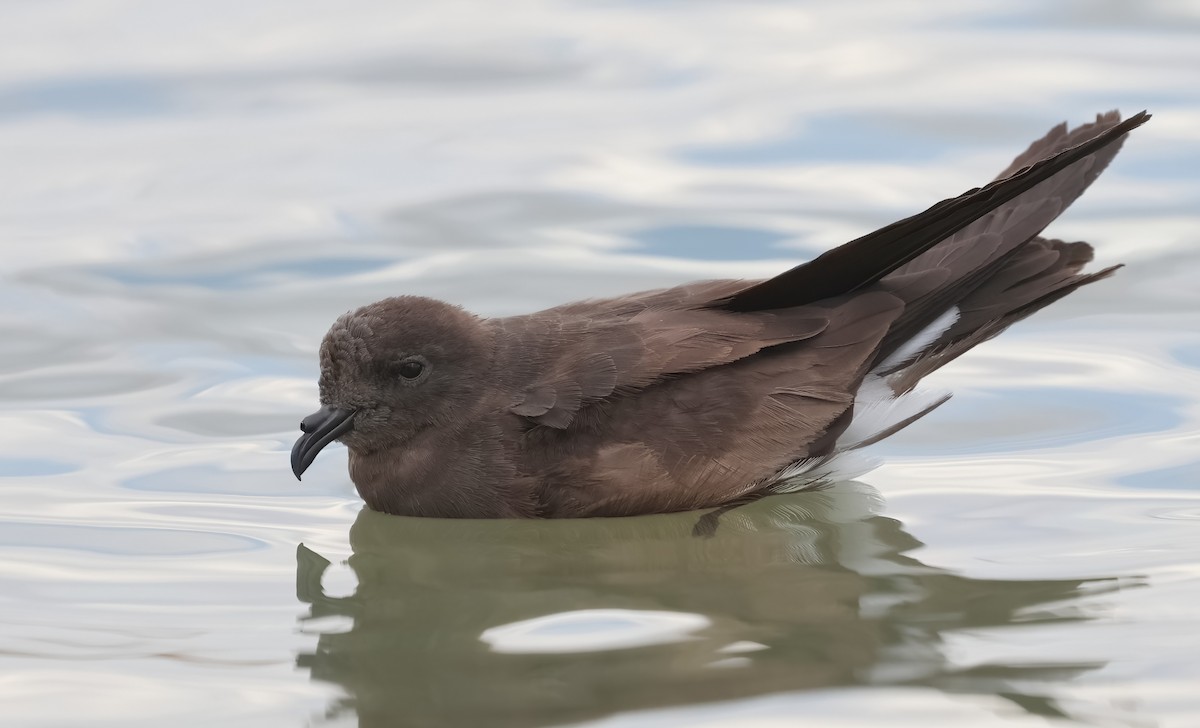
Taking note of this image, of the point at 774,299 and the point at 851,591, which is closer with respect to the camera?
the point at 851,591

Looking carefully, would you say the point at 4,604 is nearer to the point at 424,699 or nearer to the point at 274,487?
the point at 274,487

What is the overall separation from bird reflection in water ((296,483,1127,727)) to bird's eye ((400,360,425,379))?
0.60 meters

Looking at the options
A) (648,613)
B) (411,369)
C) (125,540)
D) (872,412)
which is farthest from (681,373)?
(125,540)

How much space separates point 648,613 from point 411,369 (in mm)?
1769

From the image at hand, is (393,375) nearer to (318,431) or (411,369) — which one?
(411,369)

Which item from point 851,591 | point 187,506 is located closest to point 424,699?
point 851,591

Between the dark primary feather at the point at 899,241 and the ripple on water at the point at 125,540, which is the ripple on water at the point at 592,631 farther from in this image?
the dark primary feather at the point at 899,241

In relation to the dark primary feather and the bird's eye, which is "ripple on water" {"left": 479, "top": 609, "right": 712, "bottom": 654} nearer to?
the bird's eye

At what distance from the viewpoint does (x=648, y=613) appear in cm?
620

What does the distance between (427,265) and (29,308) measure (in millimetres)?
2221

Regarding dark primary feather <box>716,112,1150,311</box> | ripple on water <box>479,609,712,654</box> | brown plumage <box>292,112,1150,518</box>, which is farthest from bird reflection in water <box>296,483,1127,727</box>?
dark primary feather <box>716,112,1150,311</box>

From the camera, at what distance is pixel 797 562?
6848 millimetres

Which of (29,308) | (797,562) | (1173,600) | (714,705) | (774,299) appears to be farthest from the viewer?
(29,308)

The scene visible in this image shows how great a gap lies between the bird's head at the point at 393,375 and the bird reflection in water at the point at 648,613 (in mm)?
391
